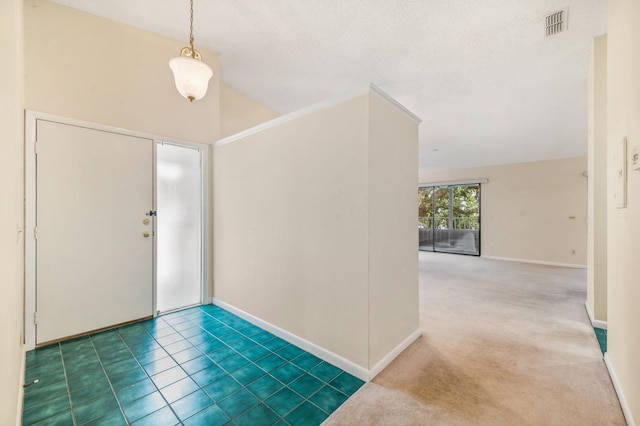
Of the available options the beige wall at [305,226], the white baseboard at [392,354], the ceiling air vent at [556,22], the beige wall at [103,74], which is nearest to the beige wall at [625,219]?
the ceiling air vent at [556,22]

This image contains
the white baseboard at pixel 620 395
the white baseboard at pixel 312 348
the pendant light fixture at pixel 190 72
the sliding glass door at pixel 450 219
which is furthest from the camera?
the sliding glass door at pixel 450 219

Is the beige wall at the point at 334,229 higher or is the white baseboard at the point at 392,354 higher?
the beige wall at the point at 334,229

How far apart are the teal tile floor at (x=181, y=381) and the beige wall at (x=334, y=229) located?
32 centimetres

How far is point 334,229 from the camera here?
220cm

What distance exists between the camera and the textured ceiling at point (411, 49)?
248 centimetres

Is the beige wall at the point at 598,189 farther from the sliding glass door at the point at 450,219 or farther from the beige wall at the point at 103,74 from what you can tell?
the sliding glass door at the point at 450,219

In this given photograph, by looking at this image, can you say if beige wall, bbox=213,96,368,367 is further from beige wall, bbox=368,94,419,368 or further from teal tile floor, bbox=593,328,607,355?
teal tile floor, bbox=593,328,607,355

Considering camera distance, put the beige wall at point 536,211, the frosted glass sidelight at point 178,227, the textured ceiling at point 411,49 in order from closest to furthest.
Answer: the textured ceiling at point 411,49 < the frosted glass sidelight at point 178,227 < the beige wall at point 536,211

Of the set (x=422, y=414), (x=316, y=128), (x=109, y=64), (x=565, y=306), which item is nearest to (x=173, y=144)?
(x=109, y=64)

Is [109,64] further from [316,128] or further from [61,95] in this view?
[316,128]

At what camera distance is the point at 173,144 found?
339 cm

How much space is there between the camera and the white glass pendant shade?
217 cm

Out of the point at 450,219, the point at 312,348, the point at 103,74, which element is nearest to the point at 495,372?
the point at 312,348

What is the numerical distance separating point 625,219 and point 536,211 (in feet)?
20.2
